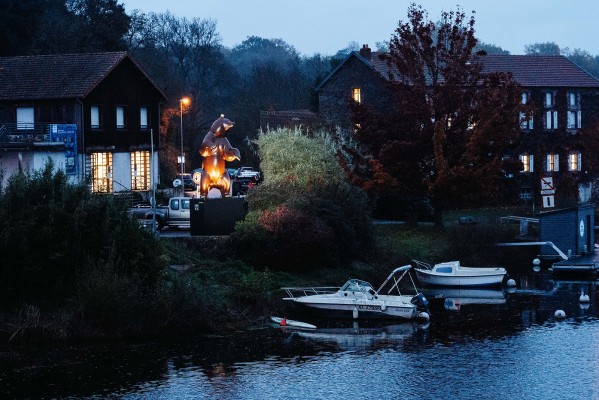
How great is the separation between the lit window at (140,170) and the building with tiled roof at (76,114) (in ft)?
0.23

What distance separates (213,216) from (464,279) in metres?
12.2

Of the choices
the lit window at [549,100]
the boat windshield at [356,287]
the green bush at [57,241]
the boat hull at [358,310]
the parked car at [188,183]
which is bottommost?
the boat hull at [358,310]

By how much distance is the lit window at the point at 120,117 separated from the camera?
244ft

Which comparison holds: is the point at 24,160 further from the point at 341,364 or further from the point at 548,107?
the point at 548,107

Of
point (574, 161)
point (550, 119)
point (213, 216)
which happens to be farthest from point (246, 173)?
point (213, 216)

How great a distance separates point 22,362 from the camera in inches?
1372

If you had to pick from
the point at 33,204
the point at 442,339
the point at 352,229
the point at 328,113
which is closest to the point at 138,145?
the point at 328,113

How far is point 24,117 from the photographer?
7081cm

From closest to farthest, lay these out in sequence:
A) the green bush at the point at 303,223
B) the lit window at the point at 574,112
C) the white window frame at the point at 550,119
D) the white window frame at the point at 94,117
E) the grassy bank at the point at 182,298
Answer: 1. the grassy bank at the point at 182,298
2. the green bush at the point at 303,223
3. the white window frame at the point at 94,117
4. the white window frame at the point at 550,119
5. the lit window at the point at 574,112

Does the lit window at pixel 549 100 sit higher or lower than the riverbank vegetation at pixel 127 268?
higher

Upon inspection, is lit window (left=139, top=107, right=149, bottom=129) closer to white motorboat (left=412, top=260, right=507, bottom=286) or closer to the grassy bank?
the grassy bank

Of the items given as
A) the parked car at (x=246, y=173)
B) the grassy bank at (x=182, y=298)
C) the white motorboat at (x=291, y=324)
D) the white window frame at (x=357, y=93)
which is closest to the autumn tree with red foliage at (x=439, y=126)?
the grassy bank at (x=182, y=298)

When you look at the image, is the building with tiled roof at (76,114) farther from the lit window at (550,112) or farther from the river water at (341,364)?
the lit window at (550,112)

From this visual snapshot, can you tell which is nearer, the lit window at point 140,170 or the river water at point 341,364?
the river water at point 341,364
